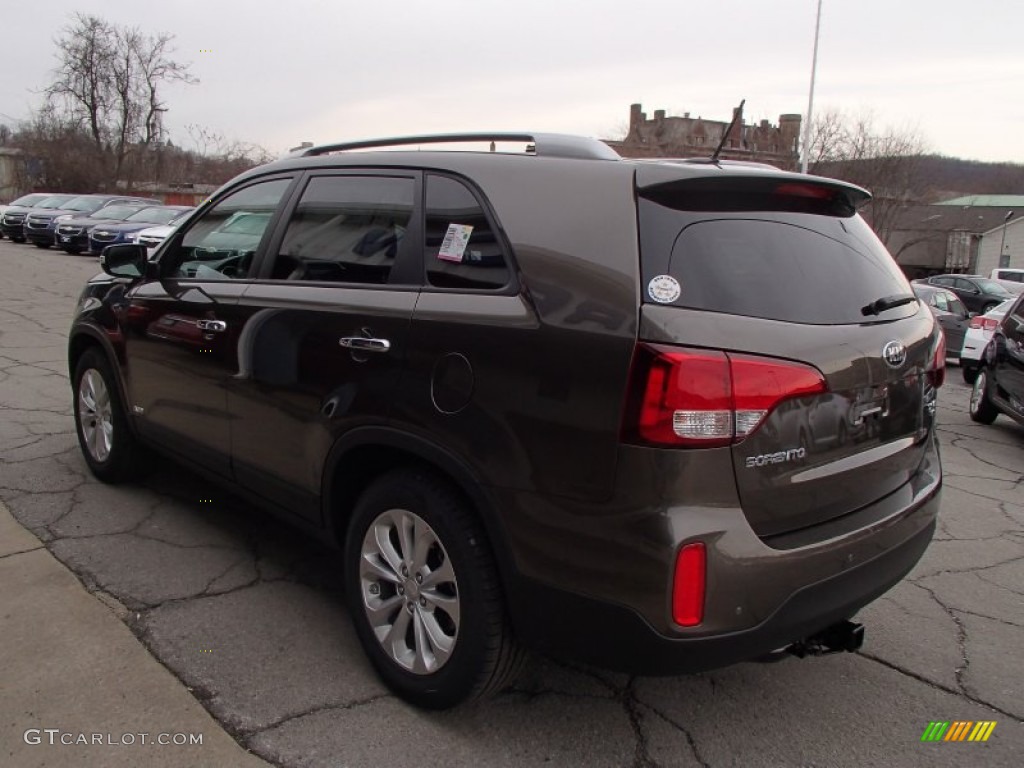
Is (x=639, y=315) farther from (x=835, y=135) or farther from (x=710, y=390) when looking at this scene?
(x=835, y=135)

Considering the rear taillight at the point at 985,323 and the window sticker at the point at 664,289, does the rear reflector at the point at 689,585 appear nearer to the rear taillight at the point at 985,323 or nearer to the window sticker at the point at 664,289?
the window sticker at the point at 664,289

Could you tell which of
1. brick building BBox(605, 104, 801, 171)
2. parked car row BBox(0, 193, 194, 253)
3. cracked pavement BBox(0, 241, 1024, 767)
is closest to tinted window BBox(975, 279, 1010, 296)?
brick building BBox(605, 104, 801, 171)

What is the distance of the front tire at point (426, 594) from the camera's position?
2.31 metres

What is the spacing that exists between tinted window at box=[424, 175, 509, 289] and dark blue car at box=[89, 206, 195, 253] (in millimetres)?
19198

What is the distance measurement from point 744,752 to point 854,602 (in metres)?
0.59

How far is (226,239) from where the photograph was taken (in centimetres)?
364

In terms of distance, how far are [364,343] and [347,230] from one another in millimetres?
560

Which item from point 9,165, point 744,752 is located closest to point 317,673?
point 744,752

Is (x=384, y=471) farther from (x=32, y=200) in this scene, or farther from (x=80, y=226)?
(x=32, y=200)

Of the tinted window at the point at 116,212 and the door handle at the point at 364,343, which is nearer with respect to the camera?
the door handle at the point at 364,343

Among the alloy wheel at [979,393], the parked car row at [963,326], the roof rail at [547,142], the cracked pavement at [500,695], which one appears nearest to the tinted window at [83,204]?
the parked car row at [963,326]

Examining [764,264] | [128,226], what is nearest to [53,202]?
[128,226]

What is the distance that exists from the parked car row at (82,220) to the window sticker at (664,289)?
19365 millimetres

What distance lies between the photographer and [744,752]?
2449 millimetres
